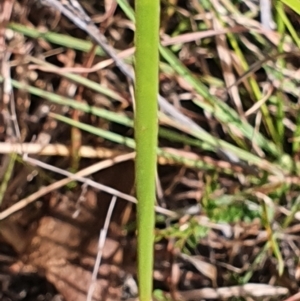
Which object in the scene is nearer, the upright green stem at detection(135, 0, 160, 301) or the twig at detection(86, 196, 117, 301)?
the upright green stem at detection(135, 0, 160, 301)

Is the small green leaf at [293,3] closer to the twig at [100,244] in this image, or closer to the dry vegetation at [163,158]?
the dry vegetation at [163,158]

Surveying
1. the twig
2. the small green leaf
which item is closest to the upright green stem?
the small green leaf

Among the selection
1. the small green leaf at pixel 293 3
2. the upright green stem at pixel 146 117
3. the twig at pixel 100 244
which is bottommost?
the twig at pixel 100 244

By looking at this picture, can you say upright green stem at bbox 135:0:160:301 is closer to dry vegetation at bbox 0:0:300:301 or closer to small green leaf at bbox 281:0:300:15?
small green leaf at bbox 281:0:300:15

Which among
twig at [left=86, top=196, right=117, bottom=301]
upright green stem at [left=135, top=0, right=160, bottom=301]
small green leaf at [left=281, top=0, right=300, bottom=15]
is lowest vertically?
twig at [left=86, top=196, right=117, bottom=301]

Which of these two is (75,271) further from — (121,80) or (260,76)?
(260,76)

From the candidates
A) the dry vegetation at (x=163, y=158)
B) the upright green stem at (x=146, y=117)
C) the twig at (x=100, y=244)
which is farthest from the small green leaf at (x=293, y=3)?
the twig at (x=100, y=244)
